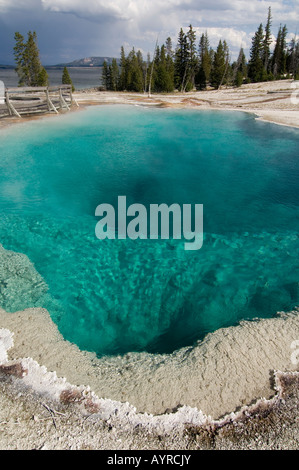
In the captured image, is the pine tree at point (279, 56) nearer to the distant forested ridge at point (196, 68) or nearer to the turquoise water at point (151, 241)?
the distant forested ridge at point (196, 68)

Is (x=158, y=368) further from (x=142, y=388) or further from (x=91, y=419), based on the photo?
(x=91, y=419)

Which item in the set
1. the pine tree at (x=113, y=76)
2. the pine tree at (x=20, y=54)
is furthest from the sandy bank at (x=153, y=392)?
the pine tree at (x=113, y=76)

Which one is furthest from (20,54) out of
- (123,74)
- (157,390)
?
(157,390)

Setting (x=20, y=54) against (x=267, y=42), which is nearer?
(x=20, y=54)

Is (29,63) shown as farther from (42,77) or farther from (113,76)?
(113,76)

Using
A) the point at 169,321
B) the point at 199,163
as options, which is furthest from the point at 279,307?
the point at 199,163

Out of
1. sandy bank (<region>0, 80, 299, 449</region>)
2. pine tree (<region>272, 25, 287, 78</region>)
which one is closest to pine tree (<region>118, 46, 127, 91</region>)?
pine tree (<region>272, 25, 287, 78</region>)
